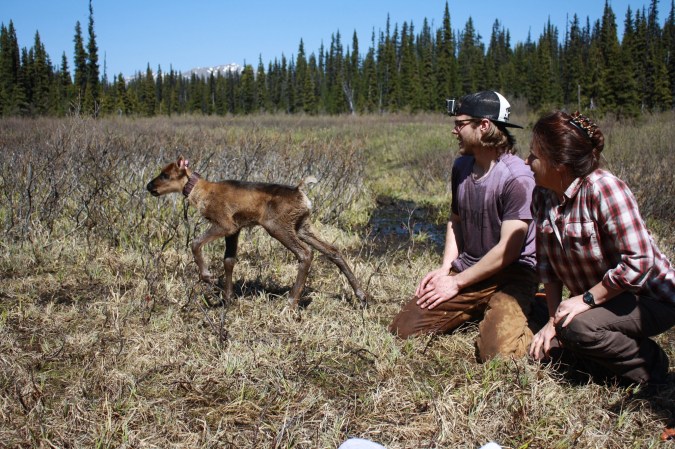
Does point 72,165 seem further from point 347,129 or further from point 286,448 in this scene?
point 347,129

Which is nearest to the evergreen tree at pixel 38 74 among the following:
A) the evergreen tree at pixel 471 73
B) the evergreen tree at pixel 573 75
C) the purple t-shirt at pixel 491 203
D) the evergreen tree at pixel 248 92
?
the evergreen tree at pixel 248 92

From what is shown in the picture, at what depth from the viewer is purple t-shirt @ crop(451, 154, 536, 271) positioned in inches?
159

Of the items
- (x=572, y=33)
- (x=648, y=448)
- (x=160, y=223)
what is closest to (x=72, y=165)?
(x=160, y=223)

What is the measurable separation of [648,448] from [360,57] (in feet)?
375

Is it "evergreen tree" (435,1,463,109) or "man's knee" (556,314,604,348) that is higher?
"evergreen tree" (435,1,463,109)

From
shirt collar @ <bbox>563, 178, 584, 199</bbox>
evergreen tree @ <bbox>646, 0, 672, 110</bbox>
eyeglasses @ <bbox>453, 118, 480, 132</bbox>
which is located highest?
evergreen tree @ <bbox>646, 0, 672, 110</bbox>

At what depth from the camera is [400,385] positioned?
11.9ft

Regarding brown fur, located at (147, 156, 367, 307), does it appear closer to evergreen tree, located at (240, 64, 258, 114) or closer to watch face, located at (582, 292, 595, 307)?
watch face, located at (582, 292, 595, 307)

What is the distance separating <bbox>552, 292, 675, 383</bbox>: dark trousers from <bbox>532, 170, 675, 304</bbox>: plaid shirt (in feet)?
0.29

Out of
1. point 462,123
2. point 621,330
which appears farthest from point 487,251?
point 621,330

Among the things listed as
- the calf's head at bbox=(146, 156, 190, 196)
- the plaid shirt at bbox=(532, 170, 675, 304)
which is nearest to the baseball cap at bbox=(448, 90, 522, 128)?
the plaid shirt at bbox=(532, 170, 675, 304)

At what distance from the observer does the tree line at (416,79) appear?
4822cm

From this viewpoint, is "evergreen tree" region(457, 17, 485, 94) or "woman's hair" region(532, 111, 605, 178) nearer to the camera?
"woman's hair" region(532, 111, 605, 178)

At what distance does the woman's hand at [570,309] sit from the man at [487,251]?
1.75 ft
